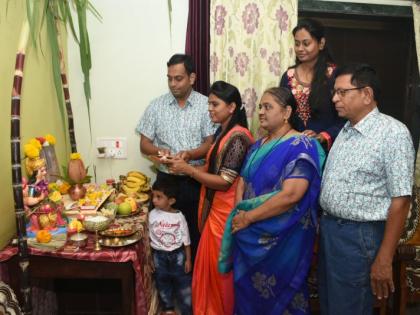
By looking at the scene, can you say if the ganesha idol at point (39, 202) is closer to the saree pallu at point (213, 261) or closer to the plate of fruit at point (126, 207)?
the plate of fruit at point (126, 207)

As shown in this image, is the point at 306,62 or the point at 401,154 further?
the point at 306,62

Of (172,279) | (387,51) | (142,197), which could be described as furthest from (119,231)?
(387,51)

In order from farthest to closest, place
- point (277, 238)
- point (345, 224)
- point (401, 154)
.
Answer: point (277, 238), point (345, 224), point (401, 154)

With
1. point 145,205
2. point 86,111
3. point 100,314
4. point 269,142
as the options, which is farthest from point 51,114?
point 269,142

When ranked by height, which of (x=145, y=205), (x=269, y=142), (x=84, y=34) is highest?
(x=84, y=34)

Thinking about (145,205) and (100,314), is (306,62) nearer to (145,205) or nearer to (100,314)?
(145,205)

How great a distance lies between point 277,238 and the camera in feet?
6.75

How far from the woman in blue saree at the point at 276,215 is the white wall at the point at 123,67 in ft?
3.84

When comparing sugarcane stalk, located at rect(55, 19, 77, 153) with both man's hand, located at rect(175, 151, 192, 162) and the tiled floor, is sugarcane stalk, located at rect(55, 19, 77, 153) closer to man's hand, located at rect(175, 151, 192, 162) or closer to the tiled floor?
man's hand, located at rect(175, 151, 192, 162)

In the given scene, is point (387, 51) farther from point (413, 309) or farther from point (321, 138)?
point (413, 309)

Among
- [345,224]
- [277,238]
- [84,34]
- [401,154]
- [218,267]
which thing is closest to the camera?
[401,154]

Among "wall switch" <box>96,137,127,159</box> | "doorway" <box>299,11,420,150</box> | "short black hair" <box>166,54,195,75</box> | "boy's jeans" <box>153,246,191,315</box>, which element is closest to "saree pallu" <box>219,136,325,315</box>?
"boy's jeans" <box>153,246,191,315</box>

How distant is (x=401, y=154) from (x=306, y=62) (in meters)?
0.94

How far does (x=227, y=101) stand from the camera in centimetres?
222
